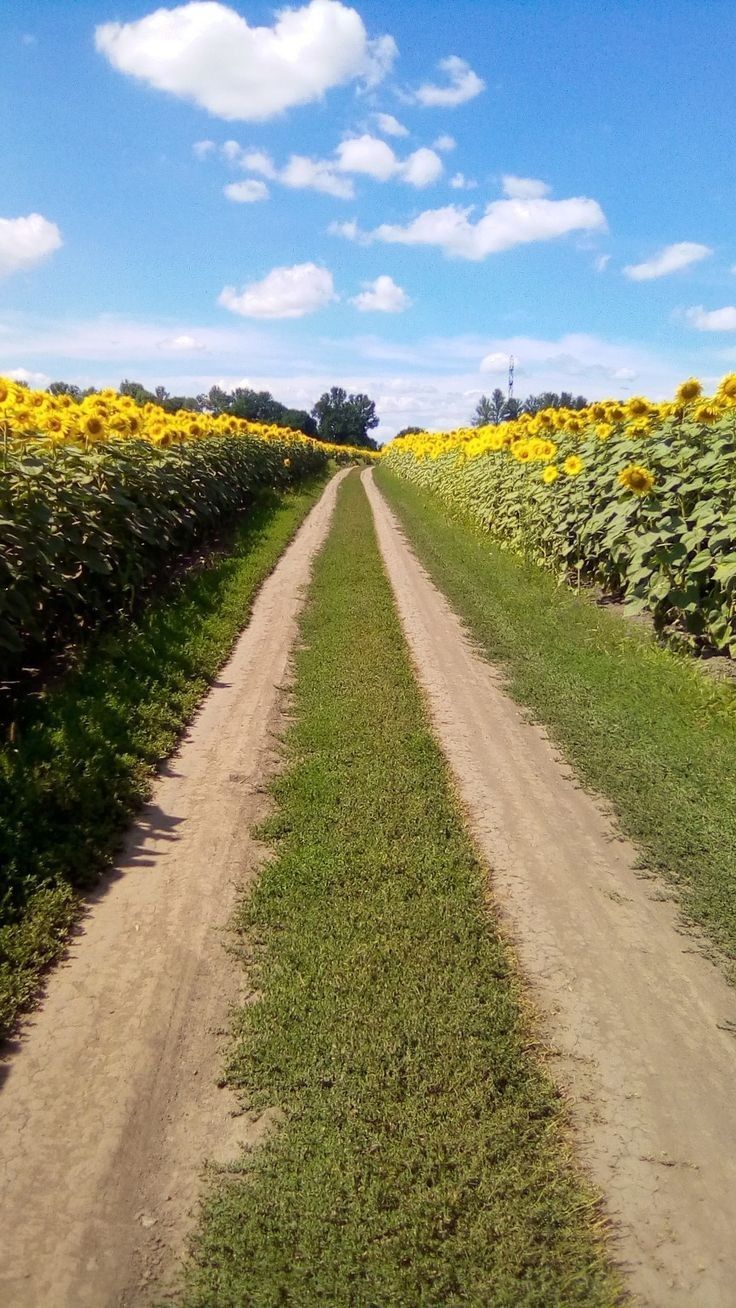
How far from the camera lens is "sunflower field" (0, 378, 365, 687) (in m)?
6.53

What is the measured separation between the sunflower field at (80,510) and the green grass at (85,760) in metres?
0.47

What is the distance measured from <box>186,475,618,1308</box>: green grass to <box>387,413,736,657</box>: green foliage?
4.25 m

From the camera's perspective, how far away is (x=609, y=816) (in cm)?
482

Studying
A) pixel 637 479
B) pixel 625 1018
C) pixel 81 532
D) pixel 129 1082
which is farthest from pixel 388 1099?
pixel 637 479

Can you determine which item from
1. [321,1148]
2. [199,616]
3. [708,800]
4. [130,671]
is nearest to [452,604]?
[199,616]

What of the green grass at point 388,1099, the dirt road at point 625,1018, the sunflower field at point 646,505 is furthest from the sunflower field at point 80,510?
the sunflower field at point 646,505

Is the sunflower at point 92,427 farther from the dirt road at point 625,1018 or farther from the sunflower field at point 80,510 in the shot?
the dirt road at point 625,1018

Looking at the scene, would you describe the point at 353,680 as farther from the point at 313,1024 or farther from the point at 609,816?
the point at 313,1024

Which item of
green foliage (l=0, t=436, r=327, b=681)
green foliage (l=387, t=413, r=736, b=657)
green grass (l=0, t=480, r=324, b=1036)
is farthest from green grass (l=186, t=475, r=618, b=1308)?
green foliage (l=387, t=413, r=736, b=657)

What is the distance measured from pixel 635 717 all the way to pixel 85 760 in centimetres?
396

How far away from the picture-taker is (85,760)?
511 cm

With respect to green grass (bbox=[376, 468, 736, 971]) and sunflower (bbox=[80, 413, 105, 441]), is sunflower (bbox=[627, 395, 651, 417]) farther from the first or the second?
sunflower (bbox=[80, 413, 105, 441])

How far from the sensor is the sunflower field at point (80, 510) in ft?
21.4

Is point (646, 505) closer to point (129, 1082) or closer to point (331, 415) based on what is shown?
point (129, 1082)
